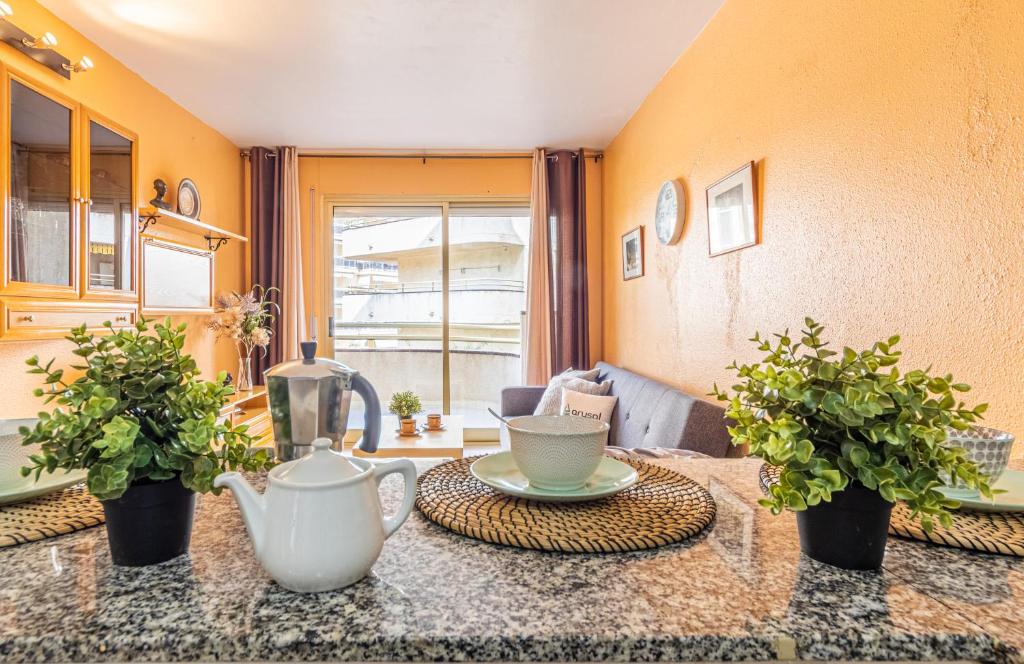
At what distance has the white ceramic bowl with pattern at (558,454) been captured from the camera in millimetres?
750

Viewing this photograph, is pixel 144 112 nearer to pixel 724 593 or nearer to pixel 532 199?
pixel 532 199

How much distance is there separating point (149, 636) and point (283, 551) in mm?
123

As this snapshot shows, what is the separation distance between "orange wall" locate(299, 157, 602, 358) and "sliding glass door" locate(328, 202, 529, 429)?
0.51 ft

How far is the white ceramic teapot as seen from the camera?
539 millimetres

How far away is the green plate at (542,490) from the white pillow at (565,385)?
95.2 inches

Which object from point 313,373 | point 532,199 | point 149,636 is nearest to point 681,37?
point 532,199

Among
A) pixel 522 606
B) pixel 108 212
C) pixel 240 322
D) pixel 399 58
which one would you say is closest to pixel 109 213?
pixel 108 212

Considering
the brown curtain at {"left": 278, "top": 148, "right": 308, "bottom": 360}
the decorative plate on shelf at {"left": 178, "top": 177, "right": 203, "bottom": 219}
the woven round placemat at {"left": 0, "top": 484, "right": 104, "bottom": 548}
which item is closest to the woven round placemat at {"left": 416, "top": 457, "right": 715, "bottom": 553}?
the woven round placemat at {"left": 0, "top": 484, "right": 104, "bottom": 548}

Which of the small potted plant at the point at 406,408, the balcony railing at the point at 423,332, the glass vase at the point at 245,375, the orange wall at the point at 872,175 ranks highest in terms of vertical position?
the orange wall at the point at 872,175

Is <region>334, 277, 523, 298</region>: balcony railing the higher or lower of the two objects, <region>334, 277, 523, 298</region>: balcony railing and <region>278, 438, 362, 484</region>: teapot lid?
the higher

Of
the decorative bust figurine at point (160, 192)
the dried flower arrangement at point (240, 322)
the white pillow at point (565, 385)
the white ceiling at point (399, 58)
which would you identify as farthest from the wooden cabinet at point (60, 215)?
the white pillow at point (565, 385)

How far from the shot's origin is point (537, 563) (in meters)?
0.62

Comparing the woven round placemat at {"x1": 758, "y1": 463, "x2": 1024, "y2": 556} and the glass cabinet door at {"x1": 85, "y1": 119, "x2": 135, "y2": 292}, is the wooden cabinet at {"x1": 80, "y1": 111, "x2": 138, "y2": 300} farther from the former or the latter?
the woven round placemat at {"x1": 758, "y1": 463, "x2": 1024, "y2": 556}

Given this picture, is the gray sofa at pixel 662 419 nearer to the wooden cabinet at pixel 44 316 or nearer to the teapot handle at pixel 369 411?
the teapot handle at pixel 369 411
